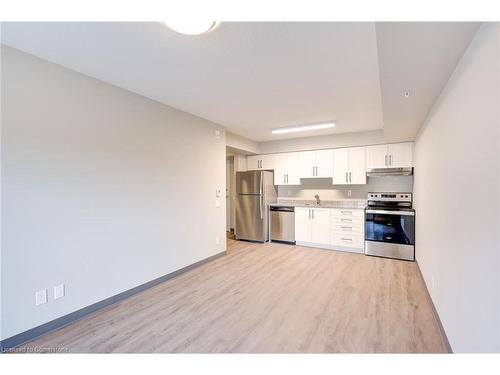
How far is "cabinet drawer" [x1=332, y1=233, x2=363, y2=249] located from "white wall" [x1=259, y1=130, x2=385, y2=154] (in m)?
1.85

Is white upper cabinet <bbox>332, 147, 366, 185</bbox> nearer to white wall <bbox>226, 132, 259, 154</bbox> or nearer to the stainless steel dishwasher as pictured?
the stainless steel dishwasher

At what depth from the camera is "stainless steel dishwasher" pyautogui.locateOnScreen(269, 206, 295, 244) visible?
526 cm

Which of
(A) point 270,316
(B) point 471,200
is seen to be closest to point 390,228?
(A) point 270,316

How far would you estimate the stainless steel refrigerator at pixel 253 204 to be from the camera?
212 inches

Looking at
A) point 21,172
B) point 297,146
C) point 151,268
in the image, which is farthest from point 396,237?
point 21,172

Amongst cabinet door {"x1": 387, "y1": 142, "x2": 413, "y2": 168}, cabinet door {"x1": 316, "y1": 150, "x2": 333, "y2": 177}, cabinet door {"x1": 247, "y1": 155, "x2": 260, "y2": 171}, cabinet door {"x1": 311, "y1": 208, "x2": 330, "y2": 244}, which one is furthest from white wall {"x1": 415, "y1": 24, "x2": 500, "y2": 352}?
cabinet door {"x1": 247, "y1": 155, "x2": 260, "y2": 171}

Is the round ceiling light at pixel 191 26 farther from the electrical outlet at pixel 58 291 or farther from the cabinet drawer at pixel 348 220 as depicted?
the cabinet drawer at pixel 348 220

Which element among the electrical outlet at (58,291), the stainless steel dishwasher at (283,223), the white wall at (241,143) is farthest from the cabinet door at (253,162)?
the electrical outlet at (58,291)

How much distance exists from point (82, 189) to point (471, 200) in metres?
3.13

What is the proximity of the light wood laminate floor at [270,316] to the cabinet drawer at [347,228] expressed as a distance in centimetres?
92

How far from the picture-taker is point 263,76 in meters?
2.42

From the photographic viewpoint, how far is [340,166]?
16.5ft

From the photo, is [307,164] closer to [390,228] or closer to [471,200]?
[390,228]
